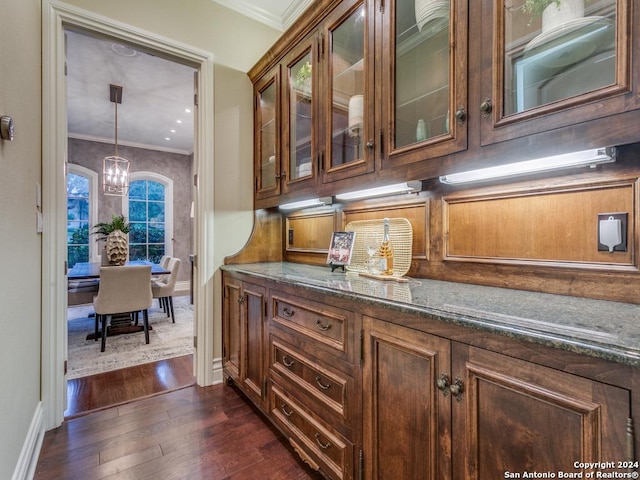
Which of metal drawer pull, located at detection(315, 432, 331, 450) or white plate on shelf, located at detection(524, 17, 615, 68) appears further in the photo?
metal drawer pull, located at detection(315, 432, 331, 450)

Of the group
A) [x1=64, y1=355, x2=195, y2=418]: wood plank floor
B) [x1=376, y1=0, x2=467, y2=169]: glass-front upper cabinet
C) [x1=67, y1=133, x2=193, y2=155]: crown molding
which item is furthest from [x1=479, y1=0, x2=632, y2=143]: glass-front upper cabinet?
[x1=67, y1=133, x2=193, y2=155]: crown molding

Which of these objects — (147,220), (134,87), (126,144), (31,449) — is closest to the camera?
(31,449)

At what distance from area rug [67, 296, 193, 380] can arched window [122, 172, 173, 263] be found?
209 centimetres

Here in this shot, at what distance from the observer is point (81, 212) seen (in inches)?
223

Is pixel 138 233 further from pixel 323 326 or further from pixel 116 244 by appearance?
pixel 323 326

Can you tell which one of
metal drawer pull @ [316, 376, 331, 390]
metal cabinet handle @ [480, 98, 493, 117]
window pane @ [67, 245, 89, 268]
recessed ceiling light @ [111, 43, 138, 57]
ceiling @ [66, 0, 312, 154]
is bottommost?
metal drawer pull @ [316, 376, 331, 390]

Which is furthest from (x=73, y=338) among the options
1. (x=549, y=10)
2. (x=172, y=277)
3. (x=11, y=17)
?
(x=549, y=10)

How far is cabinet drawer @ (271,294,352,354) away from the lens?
1231 millimetres

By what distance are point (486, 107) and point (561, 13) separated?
320mm

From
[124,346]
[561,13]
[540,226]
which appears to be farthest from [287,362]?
[124,346]

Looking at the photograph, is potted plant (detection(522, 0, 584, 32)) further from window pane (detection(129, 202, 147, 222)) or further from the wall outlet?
window pane (detection(129, 202, 147, 222))

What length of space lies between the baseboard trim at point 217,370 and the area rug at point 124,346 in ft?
2.75

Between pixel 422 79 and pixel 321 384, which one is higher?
pixel 422 79

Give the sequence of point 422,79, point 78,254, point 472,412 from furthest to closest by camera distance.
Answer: point 78,254
point 422,79
point 472,412
